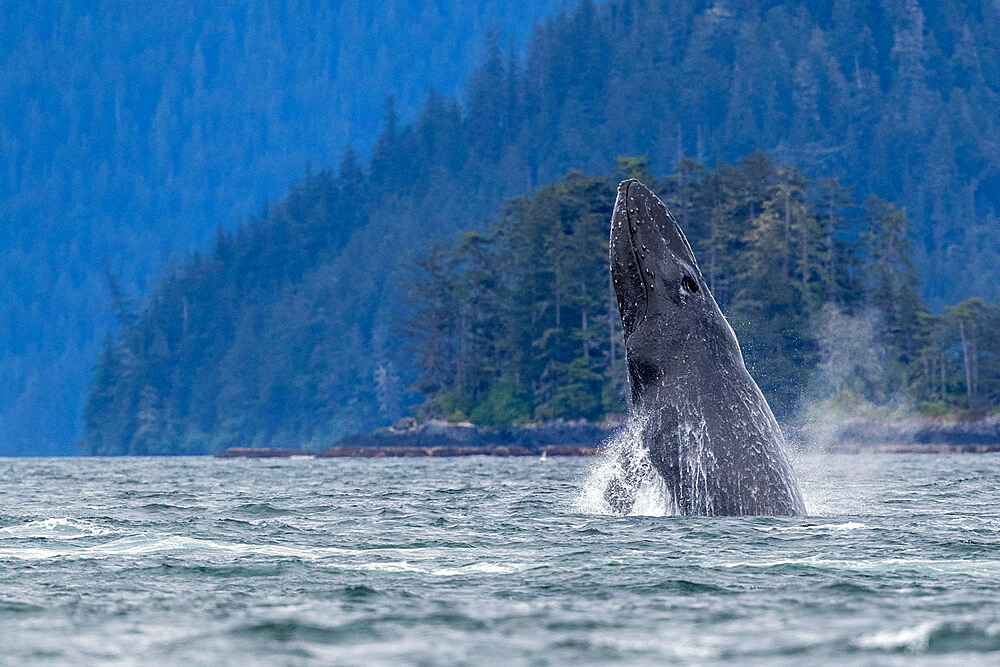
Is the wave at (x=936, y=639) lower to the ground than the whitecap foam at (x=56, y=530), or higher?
lower

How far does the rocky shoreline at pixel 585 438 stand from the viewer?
94700mm

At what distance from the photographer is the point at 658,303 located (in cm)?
1650

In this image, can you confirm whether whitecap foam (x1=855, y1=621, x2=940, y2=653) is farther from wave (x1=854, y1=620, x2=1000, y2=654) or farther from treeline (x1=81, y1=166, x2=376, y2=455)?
treeline (x1=81, y1=166, x2=376, y2=455)

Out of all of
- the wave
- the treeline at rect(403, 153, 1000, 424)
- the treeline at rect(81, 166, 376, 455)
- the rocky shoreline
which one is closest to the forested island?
the treeline at rect(403, 153, 1000, 424)

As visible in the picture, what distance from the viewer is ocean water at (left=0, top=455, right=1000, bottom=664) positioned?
8.78 meters

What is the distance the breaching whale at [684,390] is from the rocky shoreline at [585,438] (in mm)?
70471

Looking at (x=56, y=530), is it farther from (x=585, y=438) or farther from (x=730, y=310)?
(x=730, y=310)

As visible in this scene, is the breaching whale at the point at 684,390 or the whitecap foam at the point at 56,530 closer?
the breaching whale at the point at 684,390

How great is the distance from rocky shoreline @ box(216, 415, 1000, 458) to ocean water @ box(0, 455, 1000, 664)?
70.6 m

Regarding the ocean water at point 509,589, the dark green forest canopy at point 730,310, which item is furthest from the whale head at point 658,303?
the dark green forest canopy at point 730,310

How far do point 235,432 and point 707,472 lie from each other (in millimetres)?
162986

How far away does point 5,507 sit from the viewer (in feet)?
85.7

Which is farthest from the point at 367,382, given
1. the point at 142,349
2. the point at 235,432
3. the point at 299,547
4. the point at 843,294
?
the point at 299,547

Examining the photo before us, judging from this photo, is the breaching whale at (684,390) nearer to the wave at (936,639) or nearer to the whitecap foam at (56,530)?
the wave at (936,639)
